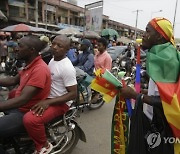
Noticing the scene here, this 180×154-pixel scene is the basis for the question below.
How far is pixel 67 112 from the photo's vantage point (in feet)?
10.0

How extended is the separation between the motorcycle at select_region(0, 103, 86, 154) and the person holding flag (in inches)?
44.7

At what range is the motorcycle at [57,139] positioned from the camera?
102 inches

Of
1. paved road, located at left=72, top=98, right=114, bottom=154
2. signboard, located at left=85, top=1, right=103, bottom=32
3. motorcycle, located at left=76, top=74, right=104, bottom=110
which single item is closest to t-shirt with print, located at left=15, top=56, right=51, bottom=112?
paved road, located at left=72, top=98, right=114, bottom=154

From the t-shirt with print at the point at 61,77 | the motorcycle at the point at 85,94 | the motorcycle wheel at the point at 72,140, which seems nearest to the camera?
the t-shirt with print at the point at 61,77

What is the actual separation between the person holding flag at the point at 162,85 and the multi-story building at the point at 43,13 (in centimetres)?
1899

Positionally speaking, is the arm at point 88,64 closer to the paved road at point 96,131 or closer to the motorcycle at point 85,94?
the motorcycle at point 85,94

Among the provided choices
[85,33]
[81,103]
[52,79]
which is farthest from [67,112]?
[85,33]

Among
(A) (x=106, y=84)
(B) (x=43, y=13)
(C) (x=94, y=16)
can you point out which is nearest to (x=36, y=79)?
(A) (x=106, y=84)

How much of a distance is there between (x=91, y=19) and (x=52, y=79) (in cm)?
1025

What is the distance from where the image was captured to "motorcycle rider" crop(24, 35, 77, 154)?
2490 millimetres

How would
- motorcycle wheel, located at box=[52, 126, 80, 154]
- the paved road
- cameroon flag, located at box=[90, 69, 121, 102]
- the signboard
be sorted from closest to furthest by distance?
cameroon flag, located at box=[90, 69, 121, 102], motorcycle wheel, located at box=[52, 126, 80, 154], the paved road, the signboard

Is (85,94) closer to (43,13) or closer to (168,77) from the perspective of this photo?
(168,77)

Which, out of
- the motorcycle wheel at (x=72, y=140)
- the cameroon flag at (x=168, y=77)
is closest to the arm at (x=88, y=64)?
the motorcycle wheel at (x=72, y=140)

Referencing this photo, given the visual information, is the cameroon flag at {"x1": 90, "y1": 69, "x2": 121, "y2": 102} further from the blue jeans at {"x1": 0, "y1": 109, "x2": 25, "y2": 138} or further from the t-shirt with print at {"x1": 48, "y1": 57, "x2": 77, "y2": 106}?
the blue jeans at {"x1": 0, "y1": 109, "x2": 25, "y2": 138}
